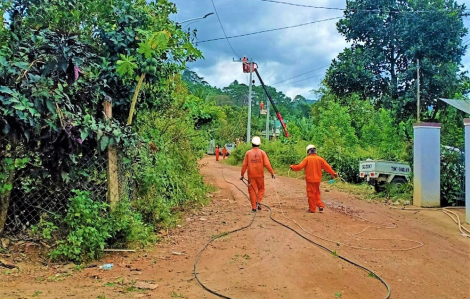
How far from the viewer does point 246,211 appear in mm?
9758

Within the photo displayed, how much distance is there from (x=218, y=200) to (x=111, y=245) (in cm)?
612

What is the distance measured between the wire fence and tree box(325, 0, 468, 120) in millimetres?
11220

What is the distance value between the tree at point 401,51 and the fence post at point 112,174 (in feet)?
35.8

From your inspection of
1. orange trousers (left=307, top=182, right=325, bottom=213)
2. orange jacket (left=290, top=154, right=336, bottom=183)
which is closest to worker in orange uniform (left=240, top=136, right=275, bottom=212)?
orange jacket (left=290, top=154, right=336, bottom=183)

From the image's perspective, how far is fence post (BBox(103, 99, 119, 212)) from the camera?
5816 mm

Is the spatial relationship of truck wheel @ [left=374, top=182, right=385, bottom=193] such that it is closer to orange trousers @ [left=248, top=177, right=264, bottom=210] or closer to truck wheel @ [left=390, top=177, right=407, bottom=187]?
truck wheel @ [left=390, top=177, right=407, bottom=187]

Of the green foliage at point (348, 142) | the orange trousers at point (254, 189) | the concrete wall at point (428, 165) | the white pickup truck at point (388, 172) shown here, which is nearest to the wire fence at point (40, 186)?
the orange trousers at point (254, 189)

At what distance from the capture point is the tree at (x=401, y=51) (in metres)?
14.1

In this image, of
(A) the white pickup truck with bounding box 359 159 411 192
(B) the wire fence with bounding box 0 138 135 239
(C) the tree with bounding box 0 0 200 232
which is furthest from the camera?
(A) the white pickup truck with bounding box 359 159 411 192

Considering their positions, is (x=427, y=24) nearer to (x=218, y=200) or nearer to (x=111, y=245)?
(x=218, y=200)

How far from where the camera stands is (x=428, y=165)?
10.8m

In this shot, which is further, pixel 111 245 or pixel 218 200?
pixel 218 200

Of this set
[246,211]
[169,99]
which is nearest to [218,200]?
[246,211]

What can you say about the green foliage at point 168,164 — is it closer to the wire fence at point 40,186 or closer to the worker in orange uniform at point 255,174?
the wire fence at point 40,186
